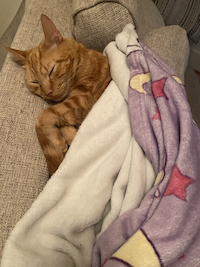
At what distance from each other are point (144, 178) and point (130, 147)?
123mm

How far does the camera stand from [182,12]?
167 cm

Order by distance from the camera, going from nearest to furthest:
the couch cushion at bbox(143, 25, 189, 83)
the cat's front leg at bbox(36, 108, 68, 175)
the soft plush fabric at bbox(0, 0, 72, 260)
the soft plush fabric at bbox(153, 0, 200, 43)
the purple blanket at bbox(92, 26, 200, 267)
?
the purple blanket at bbox(92, 26, 200, 267), the soft plush fabric at bbox(0, 0, 72, 260), the cat's front leg at bbox(36, 108, 68, 175), the couch cushion at bbox(143, 25, 189, 83), the soft plush fabric at bbox(153, 0, 200, 43)

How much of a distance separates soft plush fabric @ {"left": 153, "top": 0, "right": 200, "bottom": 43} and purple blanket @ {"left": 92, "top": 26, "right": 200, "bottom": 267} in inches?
50.2

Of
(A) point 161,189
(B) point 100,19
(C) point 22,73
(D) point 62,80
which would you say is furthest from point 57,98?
(A) point 161,189

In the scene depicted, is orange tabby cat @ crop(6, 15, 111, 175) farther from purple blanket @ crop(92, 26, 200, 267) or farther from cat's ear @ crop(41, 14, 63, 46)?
purple blanket @ crop(92, 26, 200, 267)

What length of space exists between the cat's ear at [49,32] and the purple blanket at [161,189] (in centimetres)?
38

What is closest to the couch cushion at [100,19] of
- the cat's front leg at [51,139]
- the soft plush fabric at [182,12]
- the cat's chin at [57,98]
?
the cat's chin at [57,98]

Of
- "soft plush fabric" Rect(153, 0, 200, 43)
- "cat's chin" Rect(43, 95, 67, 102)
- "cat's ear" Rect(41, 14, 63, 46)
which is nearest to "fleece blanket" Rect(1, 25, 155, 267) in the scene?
"cat's chin" Rect(43, 95, 67, 102)

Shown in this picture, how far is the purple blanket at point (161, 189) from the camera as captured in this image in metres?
0.46

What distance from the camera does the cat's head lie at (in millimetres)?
856

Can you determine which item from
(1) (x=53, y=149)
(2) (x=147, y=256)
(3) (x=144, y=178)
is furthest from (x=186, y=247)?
(1) (x=53, y=149)

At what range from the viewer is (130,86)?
74cm

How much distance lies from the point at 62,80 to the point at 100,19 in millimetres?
348

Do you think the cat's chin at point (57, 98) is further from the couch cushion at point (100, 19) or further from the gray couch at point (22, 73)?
the couch cushion at point (100, 19)
